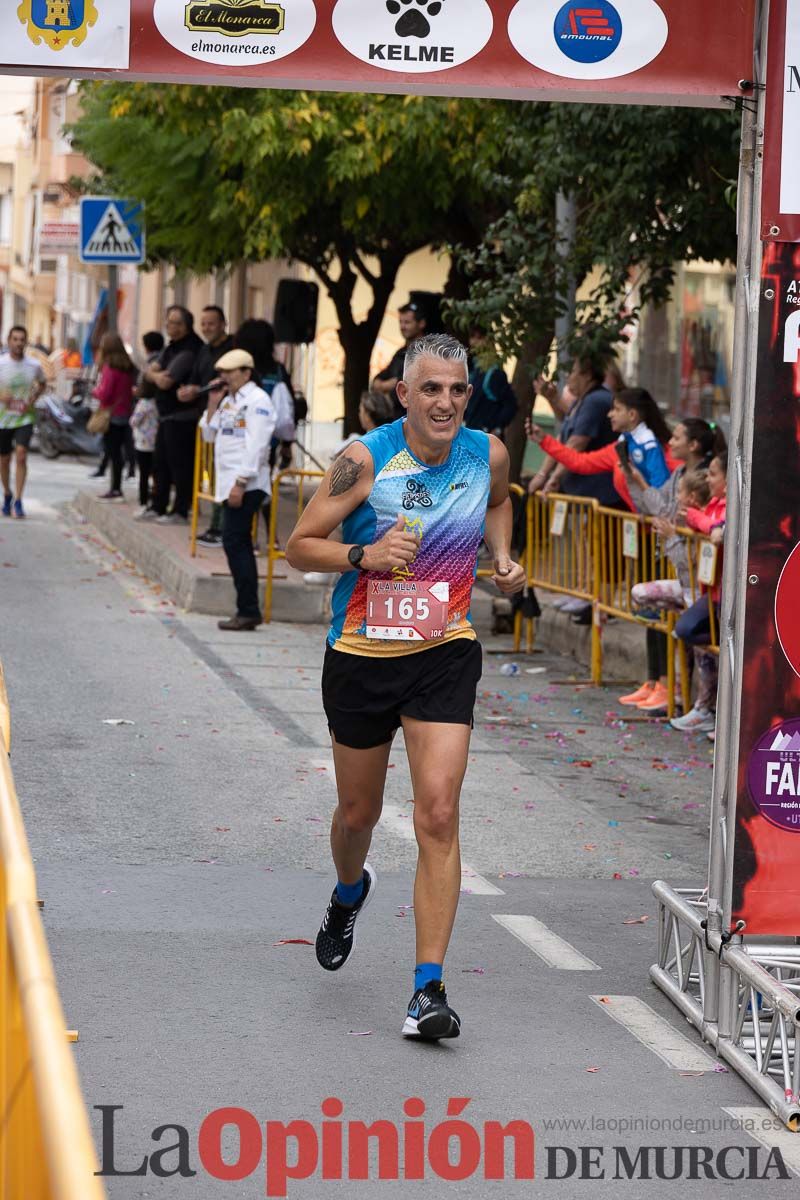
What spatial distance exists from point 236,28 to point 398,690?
1998 millimetres

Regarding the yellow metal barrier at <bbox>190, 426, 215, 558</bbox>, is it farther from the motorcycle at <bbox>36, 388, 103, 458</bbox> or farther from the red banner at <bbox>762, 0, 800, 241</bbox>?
the motorcycle at <bbox>36, 388, 103, 458</bbox>

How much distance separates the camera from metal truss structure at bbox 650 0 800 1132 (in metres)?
5.79

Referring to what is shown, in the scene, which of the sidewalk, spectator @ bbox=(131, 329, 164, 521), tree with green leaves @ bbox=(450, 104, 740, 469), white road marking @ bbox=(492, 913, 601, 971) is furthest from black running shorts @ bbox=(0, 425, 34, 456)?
white road marking @ bbox=(492, 913, 601, 971)

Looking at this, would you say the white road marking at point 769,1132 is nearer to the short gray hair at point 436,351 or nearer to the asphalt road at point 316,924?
the asphalt road at point 316,924

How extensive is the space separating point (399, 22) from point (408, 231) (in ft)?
50.2

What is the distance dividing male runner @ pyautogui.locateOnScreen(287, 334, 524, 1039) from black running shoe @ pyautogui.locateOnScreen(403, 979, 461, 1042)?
0.05m

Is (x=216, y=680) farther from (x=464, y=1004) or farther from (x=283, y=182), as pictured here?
(x=283, y=182)

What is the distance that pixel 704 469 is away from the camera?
11.5m

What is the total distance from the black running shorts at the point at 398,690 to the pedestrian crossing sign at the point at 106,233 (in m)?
17.1

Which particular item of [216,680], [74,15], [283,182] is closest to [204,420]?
[283,182]

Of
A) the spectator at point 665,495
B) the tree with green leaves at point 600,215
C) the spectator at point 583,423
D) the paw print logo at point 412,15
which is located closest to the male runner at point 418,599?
the paw print logo at point 412,15

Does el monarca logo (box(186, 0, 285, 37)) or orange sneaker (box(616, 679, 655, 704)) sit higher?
el monarca logo (box(186, 0, 285, 37))

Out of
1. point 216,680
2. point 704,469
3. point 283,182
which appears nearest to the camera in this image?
point 704,469

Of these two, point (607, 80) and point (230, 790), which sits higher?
point (607, 80)
